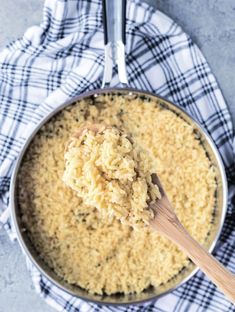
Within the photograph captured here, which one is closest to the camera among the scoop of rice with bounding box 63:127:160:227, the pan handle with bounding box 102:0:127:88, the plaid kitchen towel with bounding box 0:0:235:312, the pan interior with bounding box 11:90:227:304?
the scoop of rice with bounding box 63:127:160:227

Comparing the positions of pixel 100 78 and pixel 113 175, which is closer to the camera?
pixel 113 175

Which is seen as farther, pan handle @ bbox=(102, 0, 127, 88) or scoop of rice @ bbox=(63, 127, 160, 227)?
pan handle @ bbox=(102, 0, 127, 88)

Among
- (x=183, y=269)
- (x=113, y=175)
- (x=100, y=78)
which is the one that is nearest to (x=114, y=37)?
(x=100, y=78)

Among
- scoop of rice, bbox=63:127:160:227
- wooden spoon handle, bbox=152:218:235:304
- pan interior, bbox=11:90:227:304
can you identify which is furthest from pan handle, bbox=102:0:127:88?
wooden spoon handle, bbox=152:218:235:304

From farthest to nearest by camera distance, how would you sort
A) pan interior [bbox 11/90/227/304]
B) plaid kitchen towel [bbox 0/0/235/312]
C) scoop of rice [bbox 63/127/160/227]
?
plaid kitchen towel [bbox 0/0/235/312] < pan interior [bbox 11/90/227/304] < scoop of rice [bbox 63/127/160/227]

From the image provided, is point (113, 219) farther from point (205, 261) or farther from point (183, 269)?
point (205, 261)

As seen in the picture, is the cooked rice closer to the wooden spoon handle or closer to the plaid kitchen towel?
the plaid kitchen towel

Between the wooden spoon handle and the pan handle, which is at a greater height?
the pan handle
